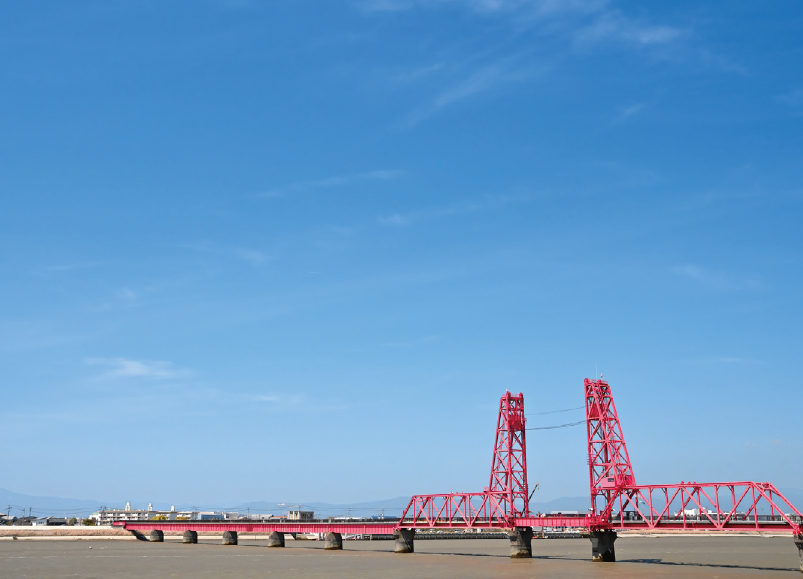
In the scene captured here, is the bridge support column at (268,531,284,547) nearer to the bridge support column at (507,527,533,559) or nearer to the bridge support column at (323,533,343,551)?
the bridge support column at (323,533,343,551)

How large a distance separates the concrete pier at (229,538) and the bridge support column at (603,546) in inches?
2521

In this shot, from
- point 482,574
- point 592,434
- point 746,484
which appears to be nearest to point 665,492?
point 746,484

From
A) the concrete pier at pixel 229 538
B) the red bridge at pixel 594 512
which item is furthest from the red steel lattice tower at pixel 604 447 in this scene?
the concrete pier at pixel 229 538

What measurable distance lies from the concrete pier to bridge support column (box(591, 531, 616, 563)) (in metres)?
64.0

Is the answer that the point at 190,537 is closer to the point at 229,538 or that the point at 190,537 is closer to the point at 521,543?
the point at 229,538

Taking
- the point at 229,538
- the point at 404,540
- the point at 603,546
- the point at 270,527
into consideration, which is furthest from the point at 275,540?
the point at 603,546

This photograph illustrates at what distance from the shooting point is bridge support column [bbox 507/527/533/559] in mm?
85250

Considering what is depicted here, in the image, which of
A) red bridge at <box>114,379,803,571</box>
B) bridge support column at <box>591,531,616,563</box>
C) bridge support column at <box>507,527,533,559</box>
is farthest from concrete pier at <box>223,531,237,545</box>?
bridge support column at <box>591,531,616,563</box>

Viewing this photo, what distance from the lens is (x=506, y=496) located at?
97.3 meters

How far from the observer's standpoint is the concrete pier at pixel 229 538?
119438mm

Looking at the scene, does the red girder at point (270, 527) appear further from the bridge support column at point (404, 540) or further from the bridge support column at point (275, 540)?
the bridge support column at point (404, 540)

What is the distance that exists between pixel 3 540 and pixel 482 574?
336ft

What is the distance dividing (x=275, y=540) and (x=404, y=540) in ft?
80.0

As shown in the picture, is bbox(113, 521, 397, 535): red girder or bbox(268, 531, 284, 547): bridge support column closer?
bbox(113, 521, 397, 535): red girder
